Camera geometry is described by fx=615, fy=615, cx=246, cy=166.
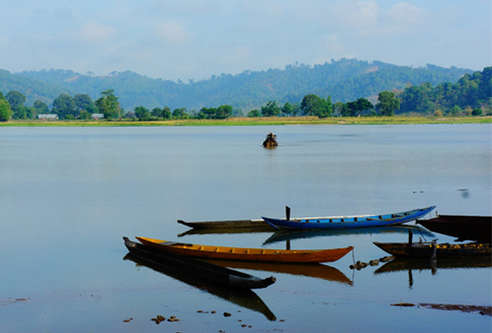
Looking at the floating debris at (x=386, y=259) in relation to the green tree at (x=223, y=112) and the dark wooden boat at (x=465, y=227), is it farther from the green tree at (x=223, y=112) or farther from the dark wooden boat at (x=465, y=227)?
the green tree at (x=223, y=112)

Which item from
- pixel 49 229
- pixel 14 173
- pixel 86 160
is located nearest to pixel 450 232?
pixel 49 229

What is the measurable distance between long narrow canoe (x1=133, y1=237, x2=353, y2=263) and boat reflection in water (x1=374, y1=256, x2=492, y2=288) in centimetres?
154

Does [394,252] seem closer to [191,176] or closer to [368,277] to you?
[368,277]

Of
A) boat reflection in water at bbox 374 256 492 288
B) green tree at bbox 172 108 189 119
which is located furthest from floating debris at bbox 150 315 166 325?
green tree at bbox 172 108 189 119

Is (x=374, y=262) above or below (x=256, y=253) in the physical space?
below

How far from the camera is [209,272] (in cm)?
1823

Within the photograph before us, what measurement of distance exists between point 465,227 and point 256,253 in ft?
29.2

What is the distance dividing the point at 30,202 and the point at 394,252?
23.2m

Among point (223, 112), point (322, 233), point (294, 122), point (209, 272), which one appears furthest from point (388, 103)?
point (209, 272)

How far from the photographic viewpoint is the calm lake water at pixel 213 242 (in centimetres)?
1611

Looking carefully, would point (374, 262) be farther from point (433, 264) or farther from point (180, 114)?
point (180, 114)

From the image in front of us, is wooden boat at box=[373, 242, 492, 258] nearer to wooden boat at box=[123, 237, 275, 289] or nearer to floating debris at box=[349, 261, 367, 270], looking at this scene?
floating debris at box=[349, 261, 367, 270]

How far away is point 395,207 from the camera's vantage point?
32719mm

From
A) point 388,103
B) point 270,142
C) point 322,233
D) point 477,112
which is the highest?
point 388,103
